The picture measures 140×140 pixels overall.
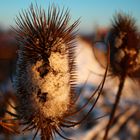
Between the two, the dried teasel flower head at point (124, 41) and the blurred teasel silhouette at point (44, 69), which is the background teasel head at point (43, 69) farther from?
the dried teasel flower head at point (124, 41)

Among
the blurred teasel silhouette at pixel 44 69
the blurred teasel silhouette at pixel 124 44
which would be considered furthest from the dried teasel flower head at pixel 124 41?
the blurred teasel silhouette at pixel 44 69

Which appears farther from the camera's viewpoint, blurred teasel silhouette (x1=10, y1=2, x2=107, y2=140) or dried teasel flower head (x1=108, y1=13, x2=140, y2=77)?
dried teasel flower head (x1=108, y1=13, x2=140, y2=77)

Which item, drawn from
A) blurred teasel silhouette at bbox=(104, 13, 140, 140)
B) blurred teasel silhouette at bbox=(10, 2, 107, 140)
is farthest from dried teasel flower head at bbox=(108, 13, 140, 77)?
blurred teasel silhouette at bbox=(10, 2, 107, 140)

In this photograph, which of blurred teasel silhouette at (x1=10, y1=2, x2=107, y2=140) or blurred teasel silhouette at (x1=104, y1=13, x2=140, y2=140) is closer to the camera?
blurred teasel silhouette at (x1=10, y1=2, x2=107, y2=140)

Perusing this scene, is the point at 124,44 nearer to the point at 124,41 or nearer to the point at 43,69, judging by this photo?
the point at 124,41

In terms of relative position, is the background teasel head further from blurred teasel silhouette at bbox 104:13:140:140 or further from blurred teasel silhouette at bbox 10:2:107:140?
blurred teasel silhouette at bbox 104:13:140:140

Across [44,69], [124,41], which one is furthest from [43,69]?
[124,41]
